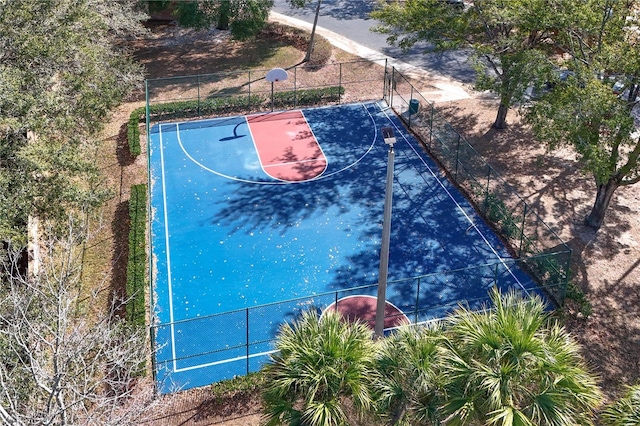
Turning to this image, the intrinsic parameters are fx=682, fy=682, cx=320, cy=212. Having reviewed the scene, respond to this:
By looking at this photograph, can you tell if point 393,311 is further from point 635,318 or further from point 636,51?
point 636,51

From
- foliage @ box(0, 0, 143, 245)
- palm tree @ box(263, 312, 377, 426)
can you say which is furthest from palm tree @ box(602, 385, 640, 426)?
foliage @ box(0, 0, 143, 245)

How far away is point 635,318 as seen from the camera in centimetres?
2106

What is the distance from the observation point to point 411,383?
12336 mm

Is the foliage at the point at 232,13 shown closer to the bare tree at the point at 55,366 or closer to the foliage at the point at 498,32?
the foliage at the point at 498,32

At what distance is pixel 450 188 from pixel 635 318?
8.95 metres

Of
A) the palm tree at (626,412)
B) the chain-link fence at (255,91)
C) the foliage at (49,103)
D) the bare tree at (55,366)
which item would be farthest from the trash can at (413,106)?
the palm tree at (626,412)

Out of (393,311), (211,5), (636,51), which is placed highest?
(636,51)

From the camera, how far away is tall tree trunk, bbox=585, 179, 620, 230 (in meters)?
23.8

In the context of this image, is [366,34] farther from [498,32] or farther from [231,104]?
[498,32]

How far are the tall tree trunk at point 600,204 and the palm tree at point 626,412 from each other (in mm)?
13040

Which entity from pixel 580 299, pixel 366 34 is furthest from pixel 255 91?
pixel 580 299

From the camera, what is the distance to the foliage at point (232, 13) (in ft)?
123

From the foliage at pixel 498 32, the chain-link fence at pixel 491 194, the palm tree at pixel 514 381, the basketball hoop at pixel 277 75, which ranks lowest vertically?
the chain-link fence at pixel 491 194

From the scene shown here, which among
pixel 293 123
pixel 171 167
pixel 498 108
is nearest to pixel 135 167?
pixel 171 167
